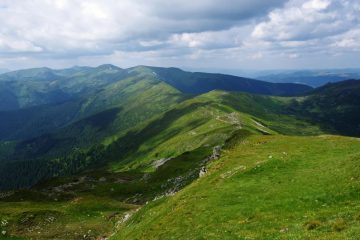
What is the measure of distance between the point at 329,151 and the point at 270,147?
532 inches

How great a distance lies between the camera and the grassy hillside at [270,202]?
30297 mm

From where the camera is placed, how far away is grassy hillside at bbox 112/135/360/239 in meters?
30.3

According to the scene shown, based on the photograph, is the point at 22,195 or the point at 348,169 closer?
the point at 348,169

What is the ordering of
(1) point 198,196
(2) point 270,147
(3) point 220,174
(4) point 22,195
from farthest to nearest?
1. (4) point 22,195
2. (2) point 270,147
3. (3) point 220,174
4. (1) point 198,196

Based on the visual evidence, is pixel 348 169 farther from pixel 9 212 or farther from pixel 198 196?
pixel 9 212

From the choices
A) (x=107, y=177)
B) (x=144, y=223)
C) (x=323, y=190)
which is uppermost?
(x=323, y=190)

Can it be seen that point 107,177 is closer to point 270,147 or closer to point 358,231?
point 270,147

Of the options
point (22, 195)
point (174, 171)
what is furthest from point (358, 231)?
point (174, 171)

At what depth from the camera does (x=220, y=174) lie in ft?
188

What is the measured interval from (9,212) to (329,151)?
176ft

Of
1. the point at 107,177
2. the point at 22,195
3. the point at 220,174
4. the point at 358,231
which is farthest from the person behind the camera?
the point at 107,177

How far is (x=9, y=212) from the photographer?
67500 mm

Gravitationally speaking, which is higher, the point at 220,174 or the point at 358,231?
the point at 358,231

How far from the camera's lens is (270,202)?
130ft
